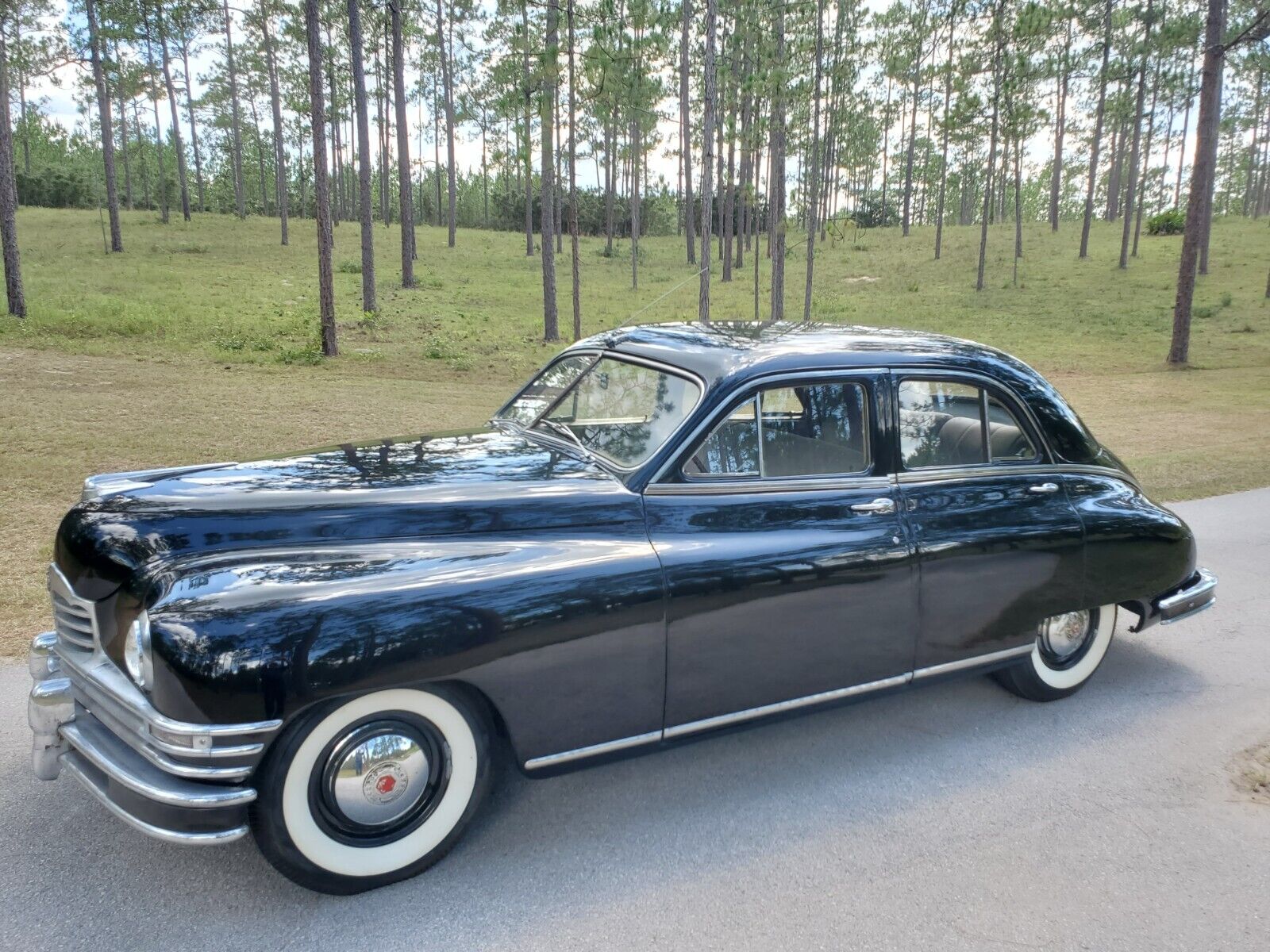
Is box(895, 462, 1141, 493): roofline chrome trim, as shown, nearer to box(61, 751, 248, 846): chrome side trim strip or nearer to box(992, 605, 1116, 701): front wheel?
box(992, 605, 1116, 701): front wheel

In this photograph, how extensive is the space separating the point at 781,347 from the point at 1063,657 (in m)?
1.98

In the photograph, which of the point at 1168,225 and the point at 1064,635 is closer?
the point at 1064,635

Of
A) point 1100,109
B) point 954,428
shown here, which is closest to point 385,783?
point 954,428

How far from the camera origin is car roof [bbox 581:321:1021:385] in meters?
3.31

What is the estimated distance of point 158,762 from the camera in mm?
2271

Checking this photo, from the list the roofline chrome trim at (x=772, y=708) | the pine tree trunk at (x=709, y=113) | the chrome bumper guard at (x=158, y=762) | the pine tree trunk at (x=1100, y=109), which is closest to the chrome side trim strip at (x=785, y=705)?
the roofline chrome trim at (x=772, y=708)

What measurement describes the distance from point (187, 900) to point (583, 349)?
264 cm

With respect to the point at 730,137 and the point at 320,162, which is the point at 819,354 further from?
the point at 320,162

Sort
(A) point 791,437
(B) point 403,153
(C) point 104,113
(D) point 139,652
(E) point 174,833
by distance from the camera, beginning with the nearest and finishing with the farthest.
Result: 1. (E) point 174,833
2. (D) point 139,652
3. (A) point 791,437
4. (B) point 403,153
5. (C) point 104,113

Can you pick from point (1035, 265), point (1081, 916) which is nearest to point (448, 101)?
point (1035, 265)

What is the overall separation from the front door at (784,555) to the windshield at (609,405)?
0.66ft

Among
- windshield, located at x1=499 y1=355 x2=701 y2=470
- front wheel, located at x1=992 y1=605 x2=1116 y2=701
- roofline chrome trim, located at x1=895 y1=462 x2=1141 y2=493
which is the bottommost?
front wheel, located at x1=992 y1=605 x2=1116 y2=701

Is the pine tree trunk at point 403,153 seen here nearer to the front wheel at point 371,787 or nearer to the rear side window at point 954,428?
the rear side window at point 954,428

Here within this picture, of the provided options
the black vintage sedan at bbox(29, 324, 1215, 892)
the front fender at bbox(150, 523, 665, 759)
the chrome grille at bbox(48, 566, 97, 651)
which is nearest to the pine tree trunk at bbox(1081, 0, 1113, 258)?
the black vintage sedan at bbox(29, 324, 1215, 892)
